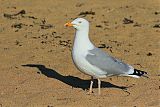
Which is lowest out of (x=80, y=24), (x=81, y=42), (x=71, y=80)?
(x=71, y=80)

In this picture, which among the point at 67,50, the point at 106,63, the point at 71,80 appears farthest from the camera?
the point at 67,50

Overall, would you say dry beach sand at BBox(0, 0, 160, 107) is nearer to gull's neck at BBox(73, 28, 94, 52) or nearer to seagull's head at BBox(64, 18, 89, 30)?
gull's neck at BBox(73, 28, 94, 52)

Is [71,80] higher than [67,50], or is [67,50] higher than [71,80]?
[67,50]

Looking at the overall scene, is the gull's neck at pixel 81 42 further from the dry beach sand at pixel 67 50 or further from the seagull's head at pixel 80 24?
the dry beach sand at pixel 67 50

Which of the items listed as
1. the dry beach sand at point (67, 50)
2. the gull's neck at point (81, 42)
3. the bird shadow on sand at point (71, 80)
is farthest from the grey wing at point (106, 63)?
the bird shadow on sand at point (71, 80)

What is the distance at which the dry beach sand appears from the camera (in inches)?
292

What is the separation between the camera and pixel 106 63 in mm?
7492

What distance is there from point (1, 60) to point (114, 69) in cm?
282

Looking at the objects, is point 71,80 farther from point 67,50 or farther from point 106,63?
point 67,50

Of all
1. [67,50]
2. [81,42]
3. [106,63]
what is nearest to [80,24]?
[81,42]

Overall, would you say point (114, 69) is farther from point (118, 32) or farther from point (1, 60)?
point (118, 32)

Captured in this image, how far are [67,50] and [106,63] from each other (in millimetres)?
3032

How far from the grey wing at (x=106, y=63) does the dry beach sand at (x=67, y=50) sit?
0.33 meters

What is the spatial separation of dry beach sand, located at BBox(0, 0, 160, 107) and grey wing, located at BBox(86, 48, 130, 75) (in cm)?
33
